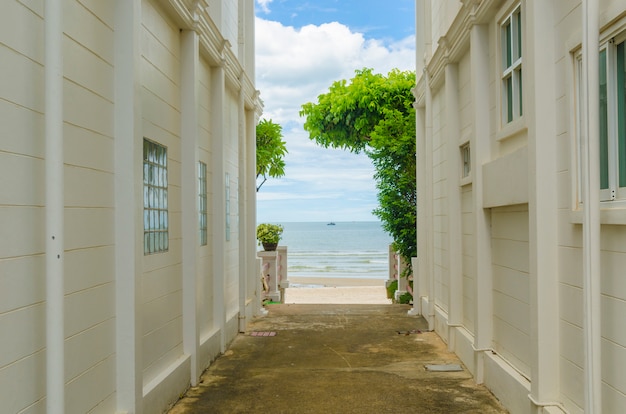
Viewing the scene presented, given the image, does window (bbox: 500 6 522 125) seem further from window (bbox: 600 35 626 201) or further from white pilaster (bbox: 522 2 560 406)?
window (bbox: 600 35 626 201)

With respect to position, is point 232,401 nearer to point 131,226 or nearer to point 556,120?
point 131,226

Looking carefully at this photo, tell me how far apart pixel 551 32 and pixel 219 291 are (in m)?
4.47

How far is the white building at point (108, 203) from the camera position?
2527mm

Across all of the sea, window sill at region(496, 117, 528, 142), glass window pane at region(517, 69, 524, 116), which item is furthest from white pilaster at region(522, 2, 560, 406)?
the sea

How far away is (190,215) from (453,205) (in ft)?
9.96

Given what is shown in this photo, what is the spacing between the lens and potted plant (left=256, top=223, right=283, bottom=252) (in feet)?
40.1

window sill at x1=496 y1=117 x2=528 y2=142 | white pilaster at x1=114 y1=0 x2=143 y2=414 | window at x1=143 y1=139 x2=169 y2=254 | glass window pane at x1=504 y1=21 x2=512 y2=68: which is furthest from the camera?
glass window pane at x1=504 y1=21 x2=512 y2=68

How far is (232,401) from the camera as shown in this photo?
197 inches

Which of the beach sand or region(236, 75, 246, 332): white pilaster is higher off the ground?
region(236, 75, 246, 332): white pilaster

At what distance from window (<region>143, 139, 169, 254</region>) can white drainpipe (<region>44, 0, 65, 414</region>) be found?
65.0 inches

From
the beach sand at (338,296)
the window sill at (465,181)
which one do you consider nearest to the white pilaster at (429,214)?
the window sill at (465,181)

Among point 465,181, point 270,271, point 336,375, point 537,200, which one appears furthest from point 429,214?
point 537,200

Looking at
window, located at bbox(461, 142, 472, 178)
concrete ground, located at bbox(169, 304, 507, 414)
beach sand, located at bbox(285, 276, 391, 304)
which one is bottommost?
beach sand, located at bbox(285, 276, 391, 304)

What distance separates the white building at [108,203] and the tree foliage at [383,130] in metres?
4.69
